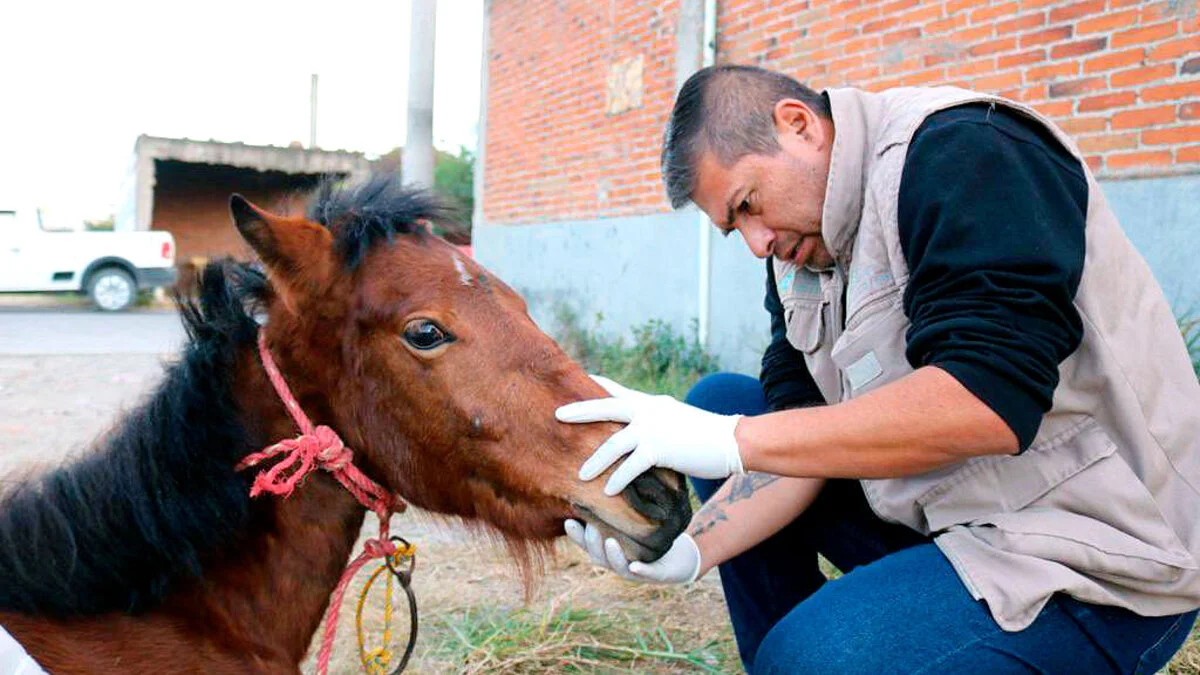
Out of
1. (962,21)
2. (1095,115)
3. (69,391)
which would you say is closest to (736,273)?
(962,21)

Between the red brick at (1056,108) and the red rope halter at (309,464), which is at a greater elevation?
the red brick at (1056,108)

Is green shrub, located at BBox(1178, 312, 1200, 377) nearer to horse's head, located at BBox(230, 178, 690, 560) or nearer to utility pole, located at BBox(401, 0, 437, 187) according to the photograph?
horse's head, located at BBox(230, 178, 690, 560)

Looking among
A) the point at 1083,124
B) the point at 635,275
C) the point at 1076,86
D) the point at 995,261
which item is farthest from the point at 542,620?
the point at 635,275

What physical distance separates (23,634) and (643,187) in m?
7.22

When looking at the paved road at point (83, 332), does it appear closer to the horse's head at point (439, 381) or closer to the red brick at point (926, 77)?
the red brick at point (926, 77)

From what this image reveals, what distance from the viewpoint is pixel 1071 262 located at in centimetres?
180

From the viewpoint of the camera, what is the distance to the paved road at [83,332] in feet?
39.1

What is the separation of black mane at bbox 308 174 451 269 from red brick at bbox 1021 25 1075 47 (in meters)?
4.32

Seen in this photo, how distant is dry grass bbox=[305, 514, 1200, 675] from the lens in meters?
3.33

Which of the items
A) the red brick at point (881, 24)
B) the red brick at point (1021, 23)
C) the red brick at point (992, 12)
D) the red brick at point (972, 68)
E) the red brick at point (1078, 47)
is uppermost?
the red brick at point (881, 24)

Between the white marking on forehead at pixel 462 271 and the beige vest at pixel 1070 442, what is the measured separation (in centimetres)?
80

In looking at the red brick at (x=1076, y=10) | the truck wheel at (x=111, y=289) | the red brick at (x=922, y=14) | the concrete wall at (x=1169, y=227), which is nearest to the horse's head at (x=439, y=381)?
the concrete wall at (x=1169, y=227)

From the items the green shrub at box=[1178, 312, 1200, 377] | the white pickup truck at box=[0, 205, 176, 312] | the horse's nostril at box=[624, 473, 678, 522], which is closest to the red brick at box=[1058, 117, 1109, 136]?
the green shrub at box=[1178, 312, 1200, 377]

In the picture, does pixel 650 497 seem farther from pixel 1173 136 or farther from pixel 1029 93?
pixel 1029 93
